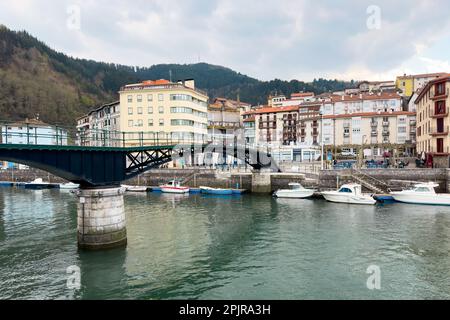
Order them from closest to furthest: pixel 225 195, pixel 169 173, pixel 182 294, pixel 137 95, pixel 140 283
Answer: pixel 182 294, pixel 140 283, pixel 225 195, pixel 169 173, pixel 137 95

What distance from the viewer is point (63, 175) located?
2444 cm

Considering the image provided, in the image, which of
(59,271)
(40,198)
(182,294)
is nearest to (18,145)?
(59,271)

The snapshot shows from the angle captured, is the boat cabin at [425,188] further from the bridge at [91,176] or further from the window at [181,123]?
the window at [181,123]

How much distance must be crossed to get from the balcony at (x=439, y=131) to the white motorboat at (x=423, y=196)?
57.6 ft

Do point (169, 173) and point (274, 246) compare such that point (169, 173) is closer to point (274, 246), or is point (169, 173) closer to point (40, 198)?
point (40, 198)

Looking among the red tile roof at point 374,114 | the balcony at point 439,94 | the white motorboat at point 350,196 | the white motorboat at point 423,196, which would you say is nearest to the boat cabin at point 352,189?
the white motorboat at point 350,196

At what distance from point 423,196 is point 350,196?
943 cm

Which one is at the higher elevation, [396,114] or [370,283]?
[396,114]

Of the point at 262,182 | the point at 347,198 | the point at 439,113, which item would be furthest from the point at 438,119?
the point at 262,182

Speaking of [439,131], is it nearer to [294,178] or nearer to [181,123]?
[294,178]

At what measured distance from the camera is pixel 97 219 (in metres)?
24.9

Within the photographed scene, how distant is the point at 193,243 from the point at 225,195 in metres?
30.3

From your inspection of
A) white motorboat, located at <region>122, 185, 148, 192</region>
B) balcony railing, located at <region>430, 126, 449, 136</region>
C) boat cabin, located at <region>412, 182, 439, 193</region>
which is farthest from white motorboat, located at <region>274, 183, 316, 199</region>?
white motorboat, located at <region>122, 185, 148, 192</region>

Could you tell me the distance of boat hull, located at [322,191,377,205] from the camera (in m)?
45.3
